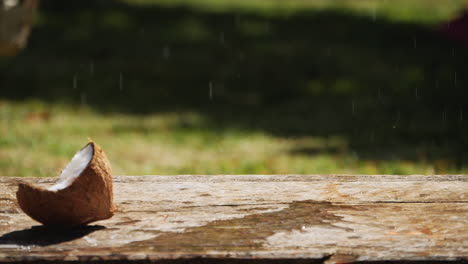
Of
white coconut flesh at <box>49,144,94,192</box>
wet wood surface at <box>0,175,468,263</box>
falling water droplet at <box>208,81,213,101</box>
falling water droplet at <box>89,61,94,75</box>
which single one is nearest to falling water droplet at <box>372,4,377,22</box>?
falling water droplet at <box>208,81,213,101</box>

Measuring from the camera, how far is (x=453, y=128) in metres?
5.94

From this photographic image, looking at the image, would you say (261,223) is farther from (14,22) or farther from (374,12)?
(374,12)

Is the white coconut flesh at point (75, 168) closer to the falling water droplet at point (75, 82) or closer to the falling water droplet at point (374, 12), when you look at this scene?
the falling water droplet at point (75, 82)

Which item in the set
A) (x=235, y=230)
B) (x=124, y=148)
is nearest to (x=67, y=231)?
(x=235, y=230)

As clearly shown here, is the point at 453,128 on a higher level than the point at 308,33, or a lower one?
lower

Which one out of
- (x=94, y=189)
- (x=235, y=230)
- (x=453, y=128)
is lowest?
(x=453, y=128)

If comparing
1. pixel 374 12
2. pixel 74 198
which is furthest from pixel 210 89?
pixel 74 198

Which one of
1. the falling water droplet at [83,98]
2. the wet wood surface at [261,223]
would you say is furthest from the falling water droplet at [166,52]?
the wet wood surface at [261,223]

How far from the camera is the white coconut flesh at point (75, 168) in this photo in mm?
1948

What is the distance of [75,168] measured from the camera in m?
2.06

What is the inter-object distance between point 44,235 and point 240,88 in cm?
551

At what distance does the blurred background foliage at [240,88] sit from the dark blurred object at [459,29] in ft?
0.53

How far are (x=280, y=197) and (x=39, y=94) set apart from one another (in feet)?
16.9

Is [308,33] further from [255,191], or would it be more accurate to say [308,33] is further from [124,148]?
[255,191]
